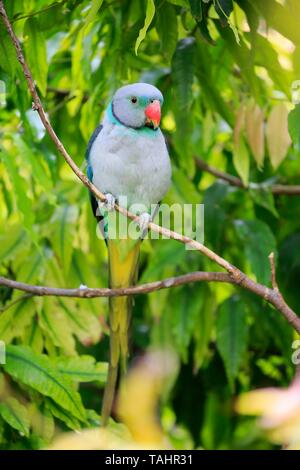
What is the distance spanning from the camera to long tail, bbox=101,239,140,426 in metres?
2.29

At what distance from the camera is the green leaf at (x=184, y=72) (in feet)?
7.09

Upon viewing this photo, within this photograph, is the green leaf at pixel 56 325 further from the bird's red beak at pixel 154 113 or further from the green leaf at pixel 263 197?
the green leaf at pixel 263 197

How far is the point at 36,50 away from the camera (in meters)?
2.05

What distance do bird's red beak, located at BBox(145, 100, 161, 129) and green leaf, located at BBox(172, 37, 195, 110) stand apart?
0.07 metres

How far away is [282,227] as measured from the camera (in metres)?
3.04

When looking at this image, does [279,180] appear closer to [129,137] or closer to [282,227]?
[282,227]

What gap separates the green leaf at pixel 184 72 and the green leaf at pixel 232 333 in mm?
821

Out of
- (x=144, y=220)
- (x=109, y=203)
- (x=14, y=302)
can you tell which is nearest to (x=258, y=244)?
(x=144, y=220)

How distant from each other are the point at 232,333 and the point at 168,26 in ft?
3.64

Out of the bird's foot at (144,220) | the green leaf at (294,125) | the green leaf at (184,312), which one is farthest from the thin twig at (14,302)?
the green leaf at (294,125)

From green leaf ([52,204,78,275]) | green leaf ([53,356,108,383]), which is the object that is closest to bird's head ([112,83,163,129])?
green leaf ([52,204,78,275])

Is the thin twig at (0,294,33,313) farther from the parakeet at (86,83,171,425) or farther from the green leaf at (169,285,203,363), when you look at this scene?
the green leaf at (169,285,203,363)

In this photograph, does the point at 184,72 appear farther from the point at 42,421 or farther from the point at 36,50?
the point at 42,421

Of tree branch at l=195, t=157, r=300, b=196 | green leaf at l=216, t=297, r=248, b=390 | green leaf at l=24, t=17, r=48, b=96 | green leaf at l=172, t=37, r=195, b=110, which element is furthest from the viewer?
tree branch at l=195, t=157, r=300, b=196
